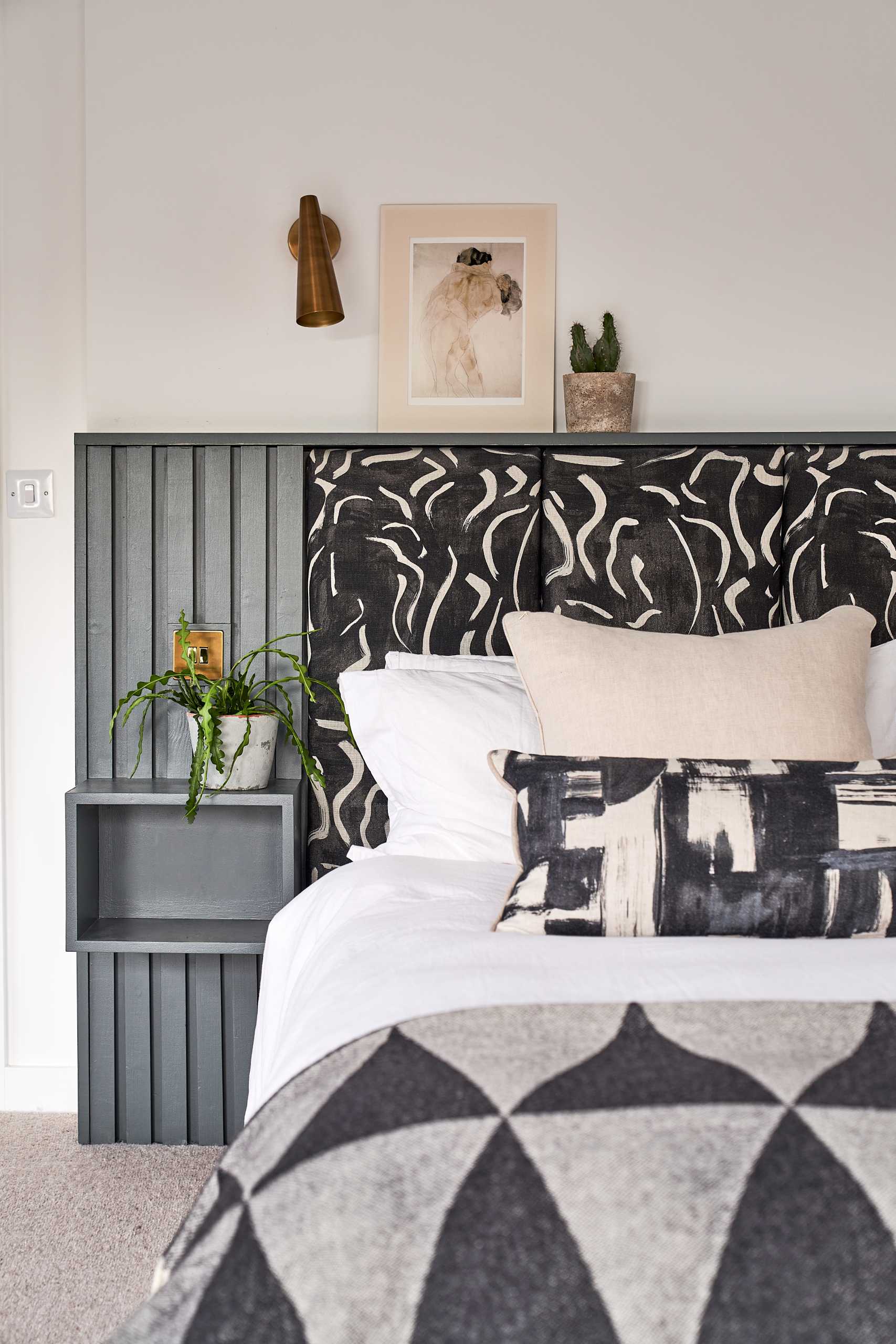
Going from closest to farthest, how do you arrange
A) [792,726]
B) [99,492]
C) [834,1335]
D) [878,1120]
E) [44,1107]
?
1. [834,1335]
2. [878,1120]
3. [792,726]
4. [99,492]
5. [44,1107]

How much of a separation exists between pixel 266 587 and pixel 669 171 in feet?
4.29

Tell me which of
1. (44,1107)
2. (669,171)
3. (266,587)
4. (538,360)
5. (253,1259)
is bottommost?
(44,1107)

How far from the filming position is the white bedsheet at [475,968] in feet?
3.20

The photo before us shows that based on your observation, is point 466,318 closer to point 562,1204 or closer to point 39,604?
point 39,604

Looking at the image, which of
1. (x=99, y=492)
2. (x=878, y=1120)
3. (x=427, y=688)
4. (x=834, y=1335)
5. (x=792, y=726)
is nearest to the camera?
(x=834, y=1335)

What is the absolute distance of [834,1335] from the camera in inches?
24.2

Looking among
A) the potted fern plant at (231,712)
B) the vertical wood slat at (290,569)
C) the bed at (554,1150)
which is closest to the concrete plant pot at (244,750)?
the potted fern plant at (231,712)

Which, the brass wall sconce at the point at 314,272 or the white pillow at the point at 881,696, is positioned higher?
the brass wall sconce at the point at 314,272

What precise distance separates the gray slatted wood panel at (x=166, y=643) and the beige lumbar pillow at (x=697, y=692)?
752mm

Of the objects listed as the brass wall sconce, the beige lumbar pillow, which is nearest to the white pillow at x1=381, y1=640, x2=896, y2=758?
the beige lumbar pillow

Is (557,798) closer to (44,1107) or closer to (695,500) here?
(695,500)

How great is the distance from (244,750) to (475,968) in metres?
1.02

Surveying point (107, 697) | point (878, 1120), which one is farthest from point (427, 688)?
point (878, 1120)

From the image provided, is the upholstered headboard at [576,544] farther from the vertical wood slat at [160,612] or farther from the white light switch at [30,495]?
the white light switch at [30,495]
